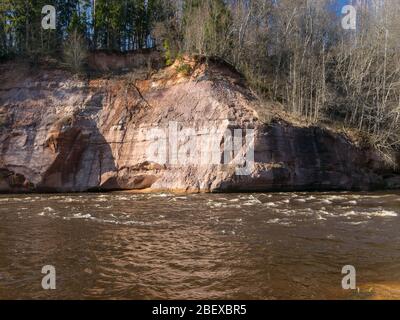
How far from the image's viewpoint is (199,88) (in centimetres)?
2566

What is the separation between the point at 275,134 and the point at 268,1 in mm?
20573

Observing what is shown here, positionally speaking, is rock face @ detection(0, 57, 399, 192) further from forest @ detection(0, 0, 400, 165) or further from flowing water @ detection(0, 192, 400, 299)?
flowing water @ detection(0, 192, 400, 299)

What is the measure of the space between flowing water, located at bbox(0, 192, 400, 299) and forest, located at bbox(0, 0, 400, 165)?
A: 16.2m

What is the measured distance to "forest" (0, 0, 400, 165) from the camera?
28938 millimetres

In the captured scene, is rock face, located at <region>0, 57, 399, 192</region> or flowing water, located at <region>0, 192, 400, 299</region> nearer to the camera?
flowing water, located at <region>0, 192, 400, 299</region>

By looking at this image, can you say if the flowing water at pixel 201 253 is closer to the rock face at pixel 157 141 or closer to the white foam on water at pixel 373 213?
the white foam on water at pixel 373 213

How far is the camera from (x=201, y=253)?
772cm

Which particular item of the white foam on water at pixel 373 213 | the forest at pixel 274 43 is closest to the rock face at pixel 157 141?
the forest at pixel 274 43

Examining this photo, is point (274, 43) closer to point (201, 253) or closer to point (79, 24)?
point (79, 24)

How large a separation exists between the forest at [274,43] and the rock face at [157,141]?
249 cm

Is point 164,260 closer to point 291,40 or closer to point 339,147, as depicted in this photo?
point 339,147

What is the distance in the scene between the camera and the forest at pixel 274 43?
28.9 m

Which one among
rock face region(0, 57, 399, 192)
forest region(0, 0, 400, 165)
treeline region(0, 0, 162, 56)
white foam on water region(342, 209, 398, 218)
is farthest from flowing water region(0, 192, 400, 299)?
treeline region(0, 0, 162, 56)
